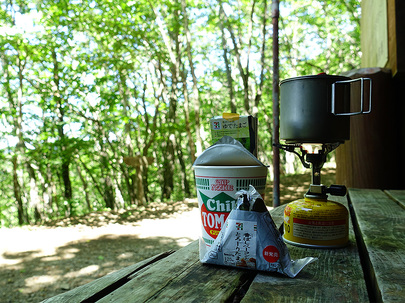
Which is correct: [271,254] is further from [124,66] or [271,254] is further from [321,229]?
[124,66]

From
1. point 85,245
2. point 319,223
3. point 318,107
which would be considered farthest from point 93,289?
point 85,245

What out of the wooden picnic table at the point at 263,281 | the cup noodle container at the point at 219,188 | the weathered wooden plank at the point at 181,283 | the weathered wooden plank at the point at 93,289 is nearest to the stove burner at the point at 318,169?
the wooden picnic table at the point at 263,281

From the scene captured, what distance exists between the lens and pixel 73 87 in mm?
10016

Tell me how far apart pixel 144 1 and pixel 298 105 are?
881cm

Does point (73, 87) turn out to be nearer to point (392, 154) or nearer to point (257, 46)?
point (257, 46)

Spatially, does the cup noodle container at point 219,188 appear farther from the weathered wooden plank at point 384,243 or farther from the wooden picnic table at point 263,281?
the weathered wooden plank at point 384,243

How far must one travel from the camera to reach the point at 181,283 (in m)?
0.83

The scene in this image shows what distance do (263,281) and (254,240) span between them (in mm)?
96

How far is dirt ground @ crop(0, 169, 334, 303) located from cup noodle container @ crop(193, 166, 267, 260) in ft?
12.0

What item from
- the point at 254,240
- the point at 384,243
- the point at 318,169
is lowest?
the point at 384,243

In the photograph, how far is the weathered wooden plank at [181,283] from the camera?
0.75 metres

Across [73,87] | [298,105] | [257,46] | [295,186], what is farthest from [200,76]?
[298,105]

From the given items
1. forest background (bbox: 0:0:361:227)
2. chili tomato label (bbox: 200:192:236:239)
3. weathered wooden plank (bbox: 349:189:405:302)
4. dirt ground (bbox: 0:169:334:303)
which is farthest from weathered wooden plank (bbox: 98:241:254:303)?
forest background (bbox: 0:0:361:227)

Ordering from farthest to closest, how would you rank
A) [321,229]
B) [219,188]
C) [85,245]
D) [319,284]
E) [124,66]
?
[124,66] < [85,245] < [321,229] < [219,188] < [319,284]
